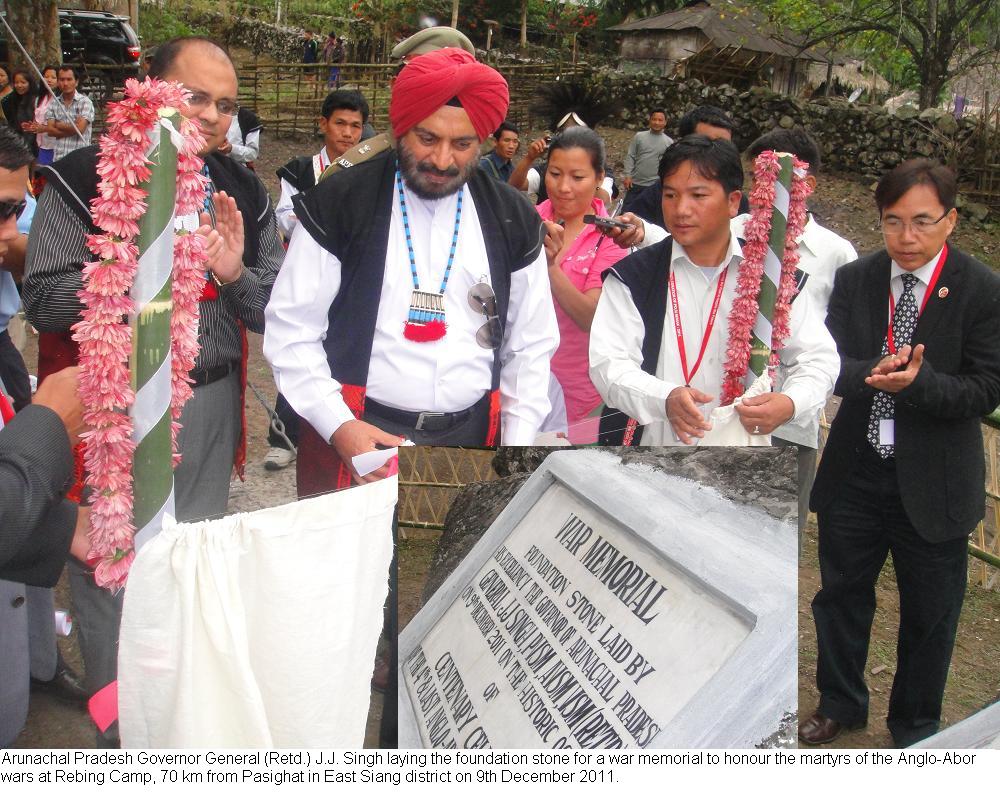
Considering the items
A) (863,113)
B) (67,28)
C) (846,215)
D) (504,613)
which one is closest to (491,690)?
(504,613)

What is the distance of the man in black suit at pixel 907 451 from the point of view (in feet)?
8.96

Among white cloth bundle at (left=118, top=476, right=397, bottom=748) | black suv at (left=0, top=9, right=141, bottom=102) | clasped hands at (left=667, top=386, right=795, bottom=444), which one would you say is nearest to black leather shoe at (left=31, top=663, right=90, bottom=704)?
white cloth bundle at (left=118, top=476, right=397, bottom=748)

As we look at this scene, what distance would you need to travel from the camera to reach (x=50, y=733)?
2.90m

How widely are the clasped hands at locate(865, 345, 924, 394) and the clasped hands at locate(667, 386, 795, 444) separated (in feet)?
1.28

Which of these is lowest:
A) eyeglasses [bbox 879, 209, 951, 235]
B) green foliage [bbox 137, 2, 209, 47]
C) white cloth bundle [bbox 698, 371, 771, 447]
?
white cloth bundle [bbox 698, 371, 771, 447]

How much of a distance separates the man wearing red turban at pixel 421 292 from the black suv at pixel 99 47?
45.7ft

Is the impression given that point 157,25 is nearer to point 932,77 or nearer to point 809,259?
point 932,77

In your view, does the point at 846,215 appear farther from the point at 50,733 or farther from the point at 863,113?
the point at 50,733

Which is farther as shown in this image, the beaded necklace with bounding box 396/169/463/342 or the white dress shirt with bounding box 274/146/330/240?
the white dress shirt with bounding box 274/146/330/240

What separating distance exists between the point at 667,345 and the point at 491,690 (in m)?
1.22

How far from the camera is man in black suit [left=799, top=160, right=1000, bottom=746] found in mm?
2730

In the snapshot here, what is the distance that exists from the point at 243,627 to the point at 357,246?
1151 mm

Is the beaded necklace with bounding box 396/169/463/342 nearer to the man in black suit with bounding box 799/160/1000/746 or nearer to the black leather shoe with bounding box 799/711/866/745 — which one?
the man in black suit with bounding box 799/160/1000/746

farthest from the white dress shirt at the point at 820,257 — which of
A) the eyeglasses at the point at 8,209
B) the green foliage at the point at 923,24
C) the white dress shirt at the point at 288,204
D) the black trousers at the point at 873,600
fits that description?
the green foliage at the point at 923,24
